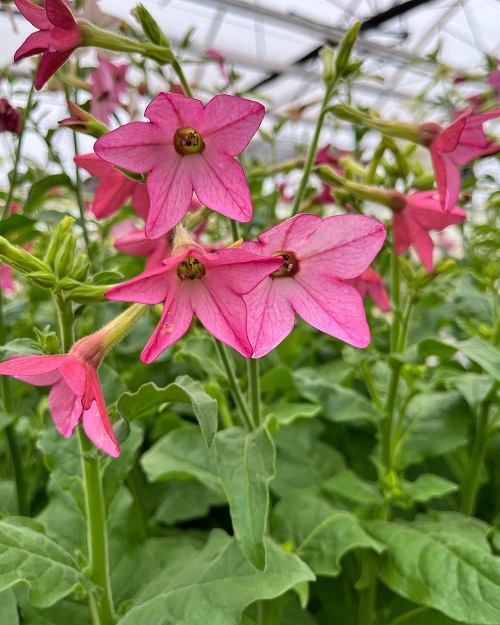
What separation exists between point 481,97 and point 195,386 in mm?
1441

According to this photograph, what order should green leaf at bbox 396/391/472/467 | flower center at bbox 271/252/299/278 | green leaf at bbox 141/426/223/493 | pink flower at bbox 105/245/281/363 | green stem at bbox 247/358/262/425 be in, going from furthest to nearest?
green leaf at bbox 396/391/472/467
green leaf at bbox 141/426/223/493
green stem at bbox 247/358/262/425
flower center at bbox 271/252/299/278
pink flower at bbox 105/245/281/363

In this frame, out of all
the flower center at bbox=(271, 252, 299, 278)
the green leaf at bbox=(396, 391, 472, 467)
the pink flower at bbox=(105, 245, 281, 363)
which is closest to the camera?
the pink flower at bbox=(105, 245, 281, 363)

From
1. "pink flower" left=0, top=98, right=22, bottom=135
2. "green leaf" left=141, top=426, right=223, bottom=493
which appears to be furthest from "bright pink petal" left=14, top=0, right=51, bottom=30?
"green leaf" left=141, top=426, right=223, bottom=493

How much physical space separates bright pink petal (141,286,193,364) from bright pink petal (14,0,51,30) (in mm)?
290

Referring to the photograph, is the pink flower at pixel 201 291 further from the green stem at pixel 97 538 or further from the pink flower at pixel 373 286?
the pink flower at pixel 373 286

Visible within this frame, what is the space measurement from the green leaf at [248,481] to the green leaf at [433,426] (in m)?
0.43

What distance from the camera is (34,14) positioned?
1.76 ft

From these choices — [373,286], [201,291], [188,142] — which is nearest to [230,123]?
[188,142]

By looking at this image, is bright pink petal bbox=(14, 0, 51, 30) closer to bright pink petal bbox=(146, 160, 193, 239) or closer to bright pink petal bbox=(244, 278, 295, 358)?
bright pink petal bbox=(146, 160, 193, 239)

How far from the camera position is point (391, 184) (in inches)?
39.4

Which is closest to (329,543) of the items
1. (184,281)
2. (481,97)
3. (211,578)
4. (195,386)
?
(211,578)

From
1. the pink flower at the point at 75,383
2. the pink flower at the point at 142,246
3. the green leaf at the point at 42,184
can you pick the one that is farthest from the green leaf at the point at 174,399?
the green leaf at the point at 42,184

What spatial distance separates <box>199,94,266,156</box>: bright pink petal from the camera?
495mm

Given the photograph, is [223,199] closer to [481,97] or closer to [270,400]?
[270,400]
